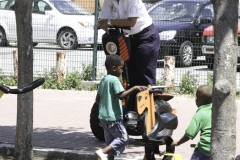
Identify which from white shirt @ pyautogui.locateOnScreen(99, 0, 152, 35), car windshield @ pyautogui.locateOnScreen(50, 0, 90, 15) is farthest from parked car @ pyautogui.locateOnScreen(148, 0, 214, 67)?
white shirt @ pyautogui.locateOnScreen(99, 0, 152, 35)

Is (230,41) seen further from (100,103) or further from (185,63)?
(185,63)

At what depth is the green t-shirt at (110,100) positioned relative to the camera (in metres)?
6.26

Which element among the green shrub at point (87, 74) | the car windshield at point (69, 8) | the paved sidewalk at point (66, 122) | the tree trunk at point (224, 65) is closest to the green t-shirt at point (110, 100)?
the paved sidewalk at point (66, 122)

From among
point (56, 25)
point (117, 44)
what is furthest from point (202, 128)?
point (56, 25)

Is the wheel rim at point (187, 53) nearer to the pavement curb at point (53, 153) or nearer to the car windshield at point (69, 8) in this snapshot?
the car windshield at point (69, 8)

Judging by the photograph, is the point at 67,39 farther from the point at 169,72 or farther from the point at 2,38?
the point at 169,72

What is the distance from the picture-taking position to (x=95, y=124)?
755cm

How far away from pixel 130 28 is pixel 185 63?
5.63 m

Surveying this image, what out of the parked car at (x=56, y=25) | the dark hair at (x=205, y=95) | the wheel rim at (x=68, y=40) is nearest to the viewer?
the dark hair at (x=205, y=95)

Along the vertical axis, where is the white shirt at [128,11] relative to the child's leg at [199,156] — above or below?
above

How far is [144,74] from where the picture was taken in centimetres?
733

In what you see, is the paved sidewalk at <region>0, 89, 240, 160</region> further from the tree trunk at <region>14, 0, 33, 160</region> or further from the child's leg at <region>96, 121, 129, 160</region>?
the tree trunk at <region>14, 0, 33, 160</region>

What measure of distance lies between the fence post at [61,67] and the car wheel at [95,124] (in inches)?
186

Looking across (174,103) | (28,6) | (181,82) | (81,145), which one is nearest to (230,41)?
(28,6)
